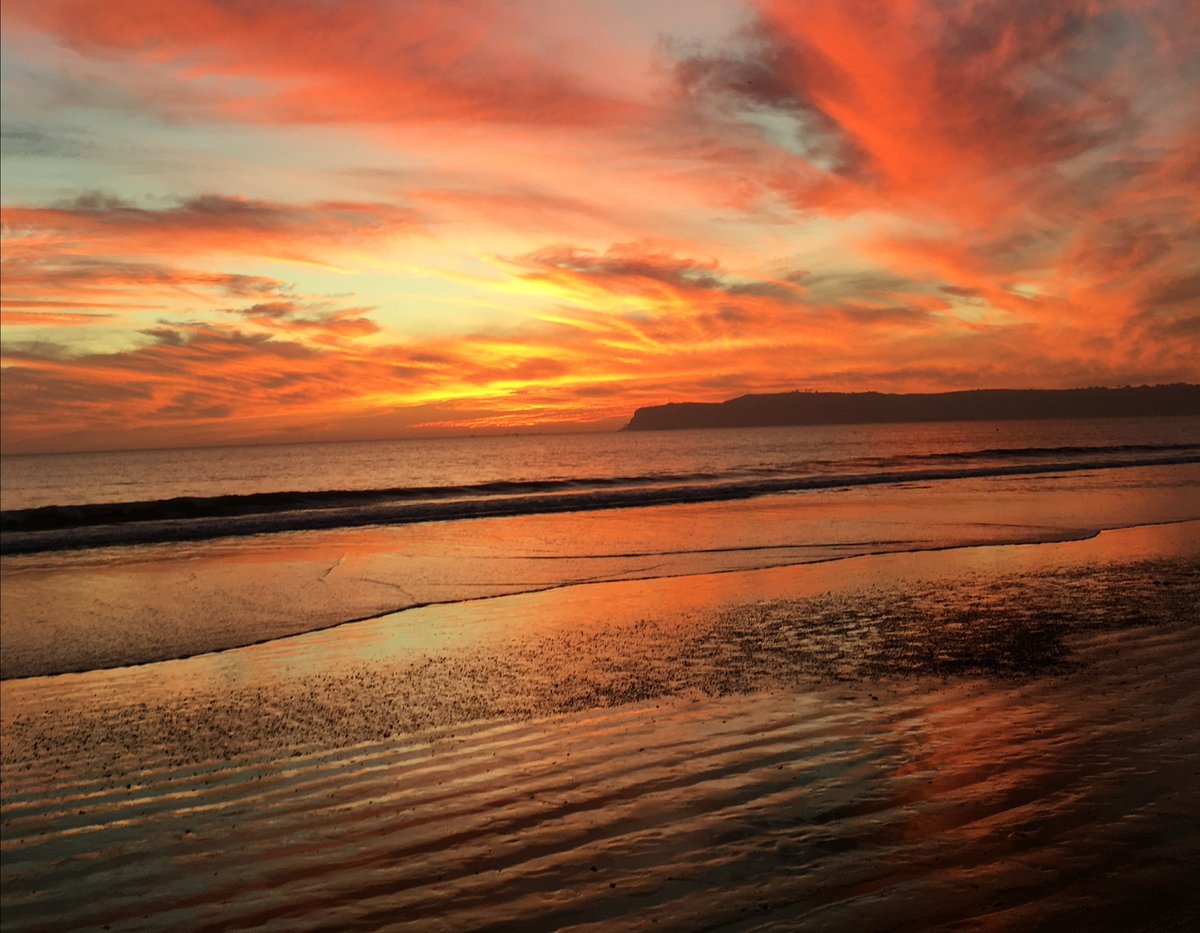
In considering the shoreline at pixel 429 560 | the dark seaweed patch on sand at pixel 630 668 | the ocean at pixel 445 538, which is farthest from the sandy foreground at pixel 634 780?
the ocean at pixel 445 538

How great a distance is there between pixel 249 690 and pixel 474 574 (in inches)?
354

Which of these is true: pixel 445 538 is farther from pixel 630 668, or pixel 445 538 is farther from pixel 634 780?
pixel 634 780

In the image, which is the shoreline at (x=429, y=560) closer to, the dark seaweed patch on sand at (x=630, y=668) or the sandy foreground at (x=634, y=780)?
the sandy foreground at (x=634, y=780)

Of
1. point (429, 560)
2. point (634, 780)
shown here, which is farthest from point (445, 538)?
point (634, 780)

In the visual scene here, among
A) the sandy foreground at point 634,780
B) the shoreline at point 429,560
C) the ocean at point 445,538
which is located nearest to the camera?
the sandy foreground at point 634,780

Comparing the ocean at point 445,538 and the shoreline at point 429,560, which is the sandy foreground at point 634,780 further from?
the ocean at point 445,538

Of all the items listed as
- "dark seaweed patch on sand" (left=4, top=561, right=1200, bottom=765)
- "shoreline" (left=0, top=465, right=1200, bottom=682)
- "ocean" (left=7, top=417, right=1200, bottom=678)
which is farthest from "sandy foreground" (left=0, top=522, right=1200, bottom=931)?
"ocean" (left=7, top=417, right=1200, bottom=678)

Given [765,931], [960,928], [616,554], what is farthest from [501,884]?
[616,554]

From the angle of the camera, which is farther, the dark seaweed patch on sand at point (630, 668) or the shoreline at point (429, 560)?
the shoreline at point (429, 560)

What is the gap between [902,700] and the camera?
838cm

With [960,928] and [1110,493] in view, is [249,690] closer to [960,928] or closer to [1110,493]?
[960,928]

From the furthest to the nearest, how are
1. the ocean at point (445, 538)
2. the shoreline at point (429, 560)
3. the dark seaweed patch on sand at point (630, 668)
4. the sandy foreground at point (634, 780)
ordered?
the ocean at point (445, 538) < the shoreline at point (429, 560) < the dark seaweed patch on sand at point (630, 668) < the sandy foreground at point (634, 780)

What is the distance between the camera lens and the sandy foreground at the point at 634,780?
488 centimetres

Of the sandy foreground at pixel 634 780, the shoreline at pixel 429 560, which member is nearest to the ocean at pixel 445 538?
the shoreline at pixel 429 560
